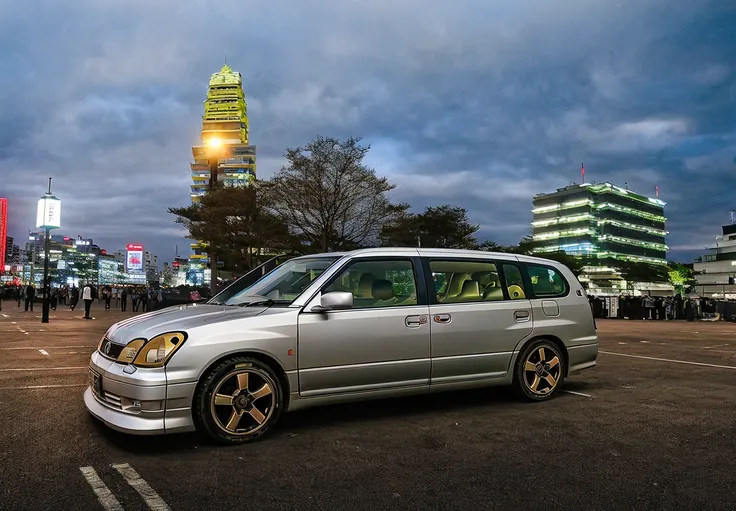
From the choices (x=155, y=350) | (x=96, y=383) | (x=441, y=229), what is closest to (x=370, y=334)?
(x=155, y=350)

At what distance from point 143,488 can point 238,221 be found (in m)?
40.2

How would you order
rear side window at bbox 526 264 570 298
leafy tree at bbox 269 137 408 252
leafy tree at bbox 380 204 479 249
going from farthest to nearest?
leafy tree at bbox 380 204 479 249 → leafy tree at bbox 269 137 408 252 → rear side window at bbox 526 264 570 298

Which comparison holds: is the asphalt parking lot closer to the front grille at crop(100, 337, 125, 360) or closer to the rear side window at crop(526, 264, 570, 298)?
the front grille at crop(100, 337, 125, 360)

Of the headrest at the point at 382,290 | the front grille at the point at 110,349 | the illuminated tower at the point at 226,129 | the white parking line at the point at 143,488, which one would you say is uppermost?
the illuminated tower at the point at 226,129

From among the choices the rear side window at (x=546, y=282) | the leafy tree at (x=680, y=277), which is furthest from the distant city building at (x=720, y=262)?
the rear side window at (x=546, y=282)

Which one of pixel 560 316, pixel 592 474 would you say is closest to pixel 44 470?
pixel 592 474

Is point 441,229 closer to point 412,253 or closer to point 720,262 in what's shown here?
point 412,253

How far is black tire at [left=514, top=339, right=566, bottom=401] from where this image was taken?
596 centimetres

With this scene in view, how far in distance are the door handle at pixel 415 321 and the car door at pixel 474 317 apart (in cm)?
10

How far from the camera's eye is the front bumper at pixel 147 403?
13.5ft

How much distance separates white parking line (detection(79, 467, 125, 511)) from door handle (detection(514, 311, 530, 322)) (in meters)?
4.10

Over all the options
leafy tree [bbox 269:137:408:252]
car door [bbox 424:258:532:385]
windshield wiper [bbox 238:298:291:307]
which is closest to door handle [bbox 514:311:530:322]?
car door [bbox 424:258:532:385]

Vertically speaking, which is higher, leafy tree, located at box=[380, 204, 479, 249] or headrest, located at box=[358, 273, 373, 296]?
leafy tree, located at box=[380, 204, 479, 249]

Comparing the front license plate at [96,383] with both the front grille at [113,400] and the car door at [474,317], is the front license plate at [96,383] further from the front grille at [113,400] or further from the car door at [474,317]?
the car door at [474,317]
